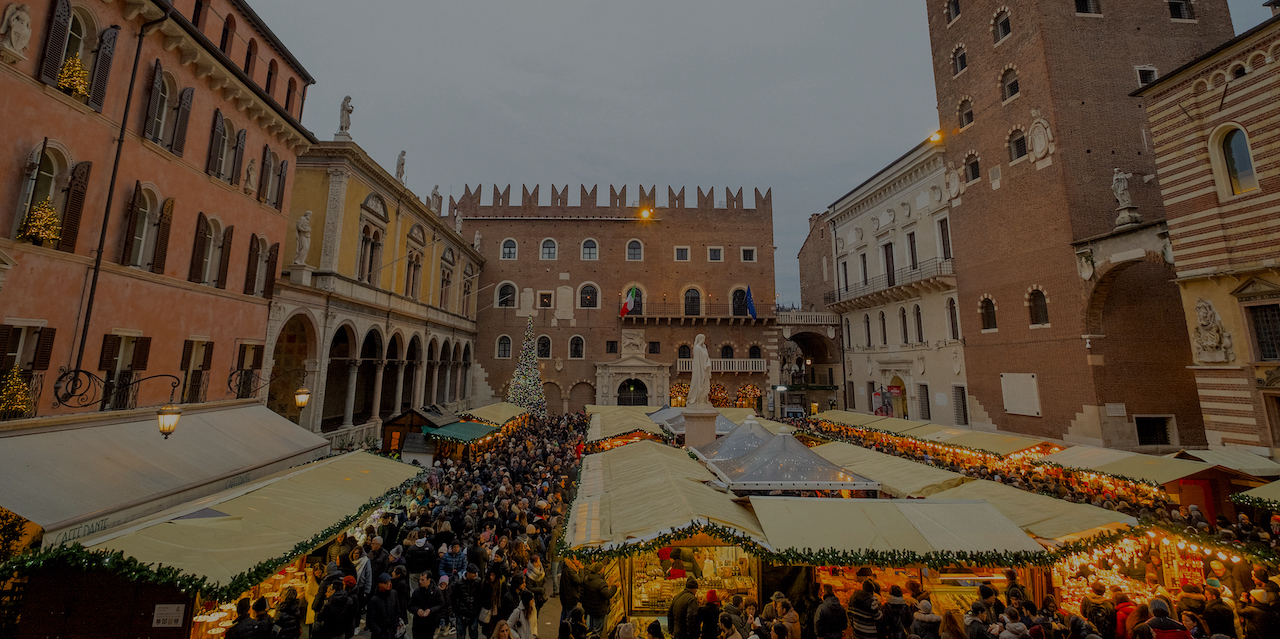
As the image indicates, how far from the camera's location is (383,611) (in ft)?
20.6

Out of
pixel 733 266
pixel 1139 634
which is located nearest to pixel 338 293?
pixel 1139 634

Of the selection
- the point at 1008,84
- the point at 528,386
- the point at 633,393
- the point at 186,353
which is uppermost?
the point at 1008,84

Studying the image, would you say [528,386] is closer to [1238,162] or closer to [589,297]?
[589,297]

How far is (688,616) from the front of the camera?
20.2ft

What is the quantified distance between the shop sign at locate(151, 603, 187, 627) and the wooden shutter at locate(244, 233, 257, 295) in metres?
10.2

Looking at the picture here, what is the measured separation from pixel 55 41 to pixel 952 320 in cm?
2835

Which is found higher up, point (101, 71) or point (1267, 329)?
point (101, 71)

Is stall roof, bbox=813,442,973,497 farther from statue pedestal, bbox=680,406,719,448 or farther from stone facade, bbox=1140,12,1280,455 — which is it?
stone facade, bbox=1140,12,1280,455

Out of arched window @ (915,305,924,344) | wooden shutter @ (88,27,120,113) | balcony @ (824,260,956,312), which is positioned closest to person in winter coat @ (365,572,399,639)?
wooden shutter @ (88,27,120,113)

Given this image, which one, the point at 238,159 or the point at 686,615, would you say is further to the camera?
the point at 238,159

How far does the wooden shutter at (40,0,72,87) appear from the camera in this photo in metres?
8.41

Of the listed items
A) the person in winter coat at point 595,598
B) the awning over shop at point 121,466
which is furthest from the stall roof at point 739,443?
the awning over shop at point 121,466

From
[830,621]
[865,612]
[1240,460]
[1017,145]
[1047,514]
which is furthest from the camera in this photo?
[1017,145]

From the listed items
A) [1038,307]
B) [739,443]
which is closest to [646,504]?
[739,443]
